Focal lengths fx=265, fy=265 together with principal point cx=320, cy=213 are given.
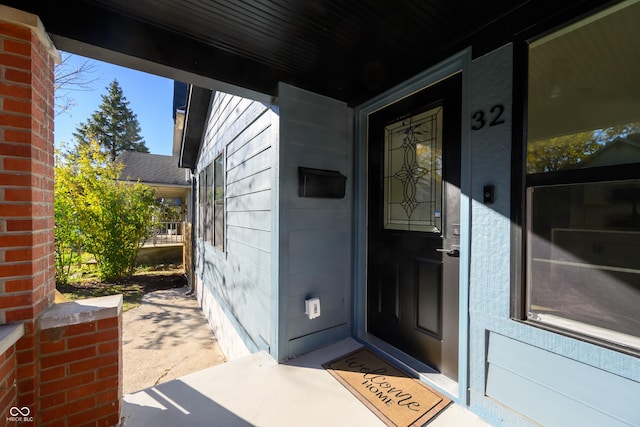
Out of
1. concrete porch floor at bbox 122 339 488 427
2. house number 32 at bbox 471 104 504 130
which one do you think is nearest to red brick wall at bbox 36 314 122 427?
concrete porch floor at bbox 122 339 488 427

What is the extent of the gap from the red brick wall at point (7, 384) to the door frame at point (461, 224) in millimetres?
2247

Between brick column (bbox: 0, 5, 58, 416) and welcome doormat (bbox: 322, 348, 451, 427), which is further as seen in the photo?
welcome doormat (bbox: 322, 348, 451, 427)

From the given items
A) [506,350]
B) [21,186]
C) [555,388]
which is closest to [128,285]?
[21,186]

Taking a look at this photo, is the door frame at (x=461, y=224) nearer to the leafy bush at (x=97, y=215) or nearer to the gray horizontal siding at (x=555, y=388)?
the gray horizontal siding at (x=555, y=388)

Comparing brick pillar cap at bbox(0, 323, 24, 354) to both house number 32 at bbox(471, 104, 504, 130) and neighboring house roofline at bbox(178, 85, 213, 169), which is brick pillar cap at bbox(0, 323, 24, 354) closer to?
house number 32 at bbox(471, 104, 504, 130)

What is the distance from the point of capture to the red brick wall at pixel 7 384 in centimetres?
114

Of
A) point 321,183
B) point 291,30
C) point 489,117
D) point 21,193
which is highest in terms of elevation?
point 291,30

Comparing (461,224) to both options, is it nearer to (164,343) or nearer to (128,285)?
(164,343)

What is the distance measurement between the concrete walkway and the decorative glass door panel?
124 inches

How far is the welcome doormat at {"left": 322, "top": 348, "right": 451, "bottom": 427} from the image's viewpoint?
164cm

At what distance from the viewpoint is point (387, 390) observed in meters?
1.87

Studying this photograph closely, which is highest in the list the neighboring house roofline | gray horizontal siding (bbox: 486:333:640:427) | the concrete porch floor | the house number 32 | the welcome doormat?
the neighboring house roofline

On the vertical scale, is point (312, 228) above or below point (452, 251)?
above

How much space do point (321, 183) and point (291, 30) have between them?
3.79 feet
